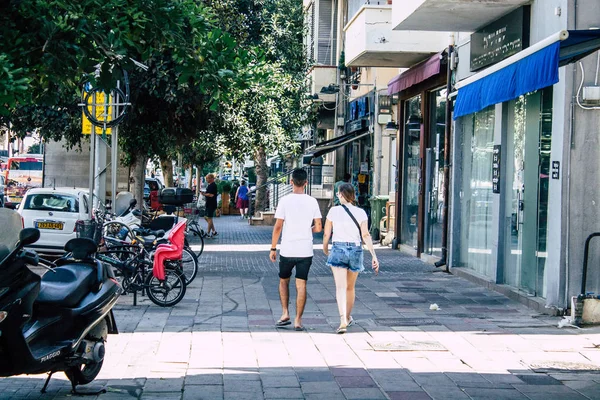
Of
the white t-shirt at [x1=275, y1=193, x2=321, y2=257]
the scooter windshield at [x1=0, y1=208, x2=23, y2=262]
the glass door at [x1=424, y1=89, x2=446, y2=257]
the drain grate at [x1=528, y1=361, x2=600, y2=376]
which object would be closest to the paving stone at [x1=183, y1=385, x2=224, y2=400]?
the scooter windshield at [x1=0, y1=208, x2=23, y2=262]

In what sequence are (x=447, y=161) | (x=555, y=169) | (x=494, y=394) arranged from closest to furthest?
(x=494, y=394) → (x=555, y=169) → (x=447, y=161)

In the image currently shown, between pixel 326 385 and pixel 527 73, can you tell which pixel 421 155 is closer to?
pixel 527 73

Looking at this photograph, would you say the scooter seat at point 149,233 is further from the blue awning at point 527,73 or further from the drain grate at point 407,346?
the blue awning at point 527,73

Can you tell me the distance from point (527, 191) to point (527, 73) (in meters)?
2.26

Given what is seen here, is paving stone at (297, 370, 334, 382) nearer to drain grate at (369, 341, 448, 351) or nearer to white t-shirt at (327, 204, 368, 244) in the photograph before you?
drain grate at (369, 341, 448, 351)

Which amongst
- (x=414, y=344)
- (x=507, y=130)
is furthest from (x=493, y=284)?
(x=414, y=344)

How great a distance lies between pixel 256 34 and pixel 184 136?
1113cm

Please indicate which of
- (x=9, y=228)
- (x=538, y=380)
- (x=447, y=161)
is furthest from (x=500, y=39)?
(x=9, y=228)

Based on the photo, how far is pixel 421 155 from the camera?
833 inches

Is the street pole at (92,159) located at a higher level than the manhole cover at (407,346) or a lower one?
higher

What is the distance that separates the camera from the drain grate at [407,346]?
9670 millimetres

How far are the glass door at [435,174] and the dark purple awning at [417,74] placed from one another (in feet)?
1.69

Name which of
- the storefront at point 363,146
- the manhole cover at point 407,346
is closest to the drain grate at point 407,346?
the manhole cover at point 407,346

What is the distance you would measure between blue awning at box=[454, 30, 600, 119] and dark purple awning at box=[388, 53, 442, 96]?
2421 millimetres
